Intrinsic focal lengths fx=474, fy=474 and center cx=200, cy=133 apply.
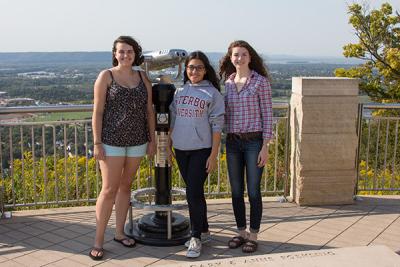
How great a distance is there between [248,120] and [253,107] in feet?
0.36

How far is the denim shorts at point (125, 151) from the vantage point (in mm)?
3771

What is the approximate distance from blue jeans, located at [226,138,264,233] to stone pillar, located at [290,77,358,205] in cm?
154

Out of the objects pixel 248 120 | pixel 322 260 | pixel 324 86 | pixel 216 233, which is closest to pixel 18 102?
pixel 216 233

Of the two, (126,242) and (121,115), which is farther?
(126,242)

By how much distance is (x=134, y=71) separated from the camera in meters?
3.91

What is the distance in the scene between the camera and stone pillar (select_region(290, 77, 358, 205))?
5.24 metres

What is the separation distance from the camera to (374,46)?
18.7 meters

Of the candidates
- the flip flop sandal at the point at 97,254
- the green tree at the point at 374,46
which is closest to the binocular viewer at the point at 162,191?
the flip flop sandal at the point at 97,254

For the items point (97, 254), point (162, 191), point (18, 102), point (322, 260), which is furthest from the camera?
point (18, 102)

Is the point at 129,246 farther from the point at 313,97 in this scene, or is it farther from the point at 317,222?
the point at 313,97

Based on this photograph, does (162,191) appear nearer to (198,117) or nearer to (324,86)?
(198,117)

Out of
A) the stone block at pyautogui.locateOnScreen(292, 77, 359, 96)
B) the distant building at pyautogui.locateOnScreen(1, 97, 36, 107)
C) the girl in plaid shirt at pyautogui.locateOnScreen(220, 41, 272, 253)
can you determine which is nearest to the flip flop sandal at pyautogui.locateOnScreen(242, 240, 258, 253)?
the girl in plaid shirt at pyautogui.locateOnScreen(220, 41, 272, 253)

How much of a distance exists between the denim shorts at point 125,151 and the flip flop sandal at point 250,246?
1165 mm

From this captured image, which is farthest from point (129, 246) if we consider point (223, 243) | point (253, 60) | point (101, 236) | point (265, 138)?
point (253, 60)
